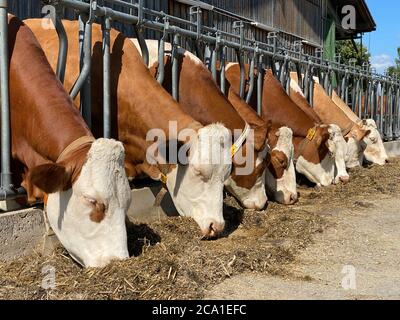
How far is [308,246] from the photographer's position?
5203 mm

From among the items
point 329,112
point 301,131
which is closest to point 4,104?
point 301,131

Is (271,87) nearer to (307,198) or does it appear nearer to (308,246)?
(307,198)

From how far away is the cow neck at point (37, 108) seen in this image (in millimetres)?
4082

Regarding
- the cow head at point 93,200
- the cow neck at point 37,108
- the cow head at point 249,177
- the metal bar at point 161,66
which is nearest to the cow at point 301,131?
the cow head at point 249,177

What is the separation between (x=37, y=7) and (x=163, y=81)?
98.7 inches

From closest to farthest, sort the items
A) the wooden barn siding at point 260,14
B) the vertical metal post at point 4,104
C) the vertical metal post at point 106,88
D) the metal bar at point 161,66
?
the vertical metal post at point 4,104 → the vertical metal post at point 106,88 → the metal bar at point 161,66 → the wooden barn siding at point 260,14

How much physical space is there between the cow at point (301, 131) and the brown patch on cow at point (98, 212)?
5382 millimetres

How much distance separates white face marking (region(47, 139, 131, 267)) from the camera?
3.63m

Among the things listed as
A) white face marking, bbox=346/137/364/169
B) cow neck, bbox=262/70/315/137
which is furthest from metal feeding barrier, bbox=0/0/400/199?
white face marking, bbox=346/137/364/169

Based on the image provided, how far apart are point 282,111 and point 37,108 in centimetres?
531

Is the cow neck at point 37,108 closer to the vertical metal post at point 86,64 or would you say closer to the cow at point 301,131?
the vertical metal post at point 86,64

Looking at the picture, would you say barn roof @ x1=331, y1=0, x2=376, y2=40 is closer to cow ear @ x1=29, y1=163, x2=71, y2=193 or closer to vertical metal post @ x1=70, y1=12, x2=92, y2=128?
vertical metal post @ x1=70, y1=12, x2=92, y2=128

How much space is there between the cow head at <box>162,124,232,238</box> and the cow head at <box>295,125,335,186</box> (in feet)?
12.1
